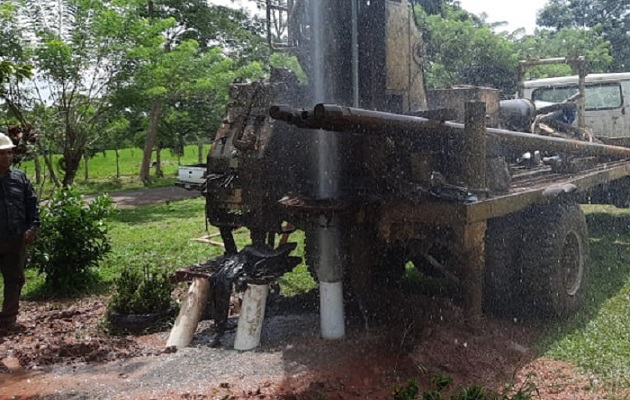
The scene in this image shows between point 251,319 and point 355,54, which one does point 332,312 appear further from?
point 355,54

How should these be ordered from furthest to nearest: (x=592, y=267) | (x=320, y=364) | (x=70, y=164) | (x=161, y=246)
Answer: (x=70, y=164), (x=161, y=246), (x=592, y=267), (x=320, y=364)

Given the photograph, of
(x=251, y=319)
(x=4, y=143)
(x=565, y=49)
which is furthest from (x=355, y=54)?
(x=565, y=49)

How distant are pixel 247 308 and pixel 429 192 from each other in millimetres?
1546

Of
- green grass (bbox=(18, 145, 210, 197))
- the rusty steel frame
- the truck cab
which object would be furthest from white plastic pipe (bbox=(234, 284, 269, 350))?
green grass (bbox=(18, 145, 210, 197))

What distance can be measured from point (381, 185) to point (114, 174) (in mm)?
24734

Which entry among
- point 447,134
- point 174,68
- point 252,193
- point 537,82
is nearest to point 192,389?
point 252,193

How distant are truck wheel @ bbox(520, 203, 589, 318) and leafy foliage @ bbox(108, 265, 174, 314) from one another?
9.74 ft

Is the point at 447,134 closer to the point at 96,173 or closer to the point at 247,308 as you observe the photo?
the point at 247,308

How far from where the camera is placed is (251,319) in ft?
16.0

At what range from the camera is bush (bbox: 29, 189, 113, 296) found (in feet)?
23.0

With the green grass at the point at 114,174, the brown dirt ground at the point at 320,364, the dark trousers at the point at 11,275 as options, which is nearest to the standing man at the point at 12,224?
the dark trousers at the point at 11,275

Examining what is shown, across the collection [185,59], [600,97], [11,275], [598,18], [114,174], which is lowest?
[114,174]

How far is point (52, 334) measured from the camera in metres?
5.57

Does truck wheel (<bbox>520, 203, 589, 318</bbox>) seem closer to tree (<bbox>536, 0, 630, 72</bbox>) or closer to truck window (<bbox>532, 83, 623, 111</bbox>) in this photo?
truck window (<bbox>532, 83, 623, 111</bbox>)
